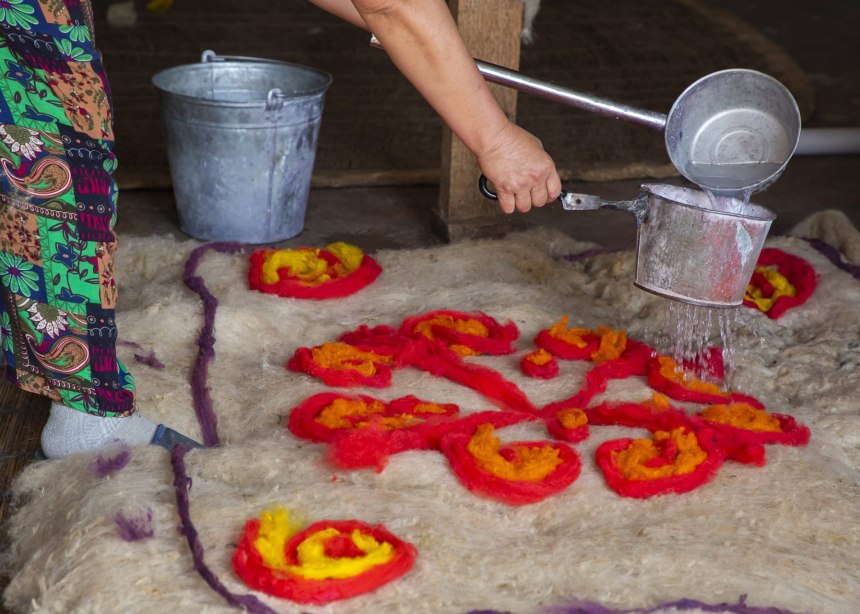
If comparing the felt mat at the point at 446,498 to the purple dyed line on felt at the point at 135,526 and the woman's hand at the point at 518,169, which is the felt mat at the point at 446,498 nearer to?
the purple dyed line on felt at the point at 135,526

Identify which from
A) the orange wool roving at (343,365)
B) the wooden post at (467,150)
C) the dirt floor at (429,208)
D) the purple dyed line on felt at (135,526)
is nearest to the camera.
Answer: the purple dyed line on felt at (135,526)

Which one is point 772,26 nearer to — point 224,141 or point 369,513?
point 224,141

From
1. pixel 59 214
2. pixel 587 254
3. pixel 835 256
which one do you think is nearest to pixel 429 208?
pixel 587 254

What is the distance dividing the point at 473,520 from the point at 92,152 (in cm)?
82

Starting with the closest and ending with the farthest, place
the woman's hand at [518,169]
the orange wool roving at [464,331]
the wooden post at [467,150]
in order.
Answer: the woman's hand at [518,169] → the orange wool roving at [464,331] → the wooden post at [467,150]

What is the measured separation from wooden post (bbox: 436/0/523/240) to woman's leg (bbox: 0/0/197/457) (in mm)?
1349

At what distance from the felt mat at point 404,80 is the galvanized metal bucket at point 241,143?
1.44ft

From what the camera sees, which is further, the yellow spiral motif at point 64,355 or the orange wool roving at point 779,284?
the orange wool roving at point 779,284

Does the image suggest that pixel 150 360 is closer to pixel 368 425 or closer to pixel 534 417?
pixel 368 425

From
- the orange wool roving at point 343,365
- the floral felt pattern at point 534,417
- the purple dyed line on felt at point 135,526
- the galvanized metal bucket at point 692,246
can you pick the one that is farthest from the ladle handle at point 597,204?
the purple dyed line on felt at point 135,526

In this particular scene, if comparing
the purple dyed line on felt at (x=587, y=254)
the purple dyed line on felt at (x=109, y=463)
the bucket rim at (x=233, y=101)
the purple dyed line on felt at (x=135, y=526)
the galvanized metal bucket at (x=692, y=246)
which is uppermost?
the galvanized metal bucket at (x=692, y=246)

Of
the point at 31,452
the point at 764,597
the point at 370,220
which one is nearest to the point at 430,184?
the point at 370,220

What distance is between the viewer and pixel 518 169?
Answer: 1.73m

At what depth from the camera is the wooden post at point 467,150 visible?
2828 millimetres
